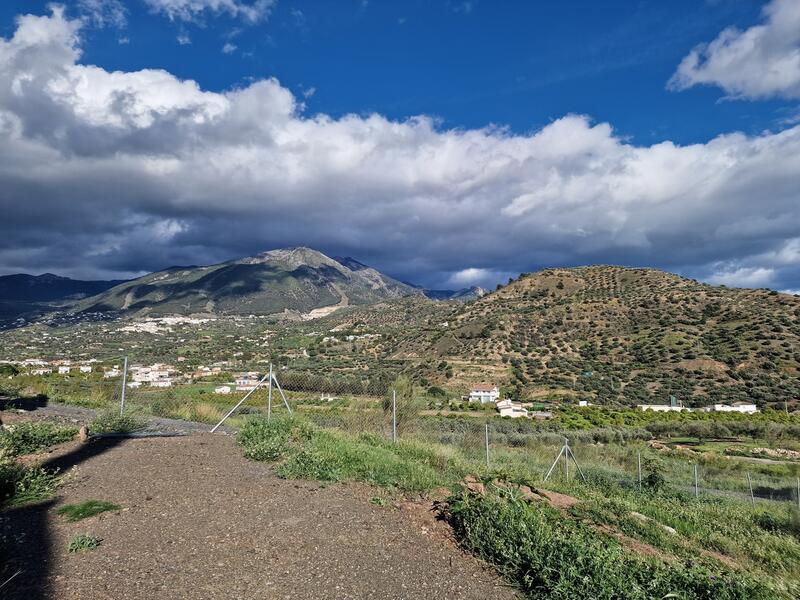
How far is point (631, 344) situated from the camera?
53062mm

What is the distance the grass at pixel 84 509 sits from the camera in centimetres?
602

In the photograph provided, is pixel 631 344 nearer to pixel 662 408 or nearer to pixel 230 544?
pixel 662 408

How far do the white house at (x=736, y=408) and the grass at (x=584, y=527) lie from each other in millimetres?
30498

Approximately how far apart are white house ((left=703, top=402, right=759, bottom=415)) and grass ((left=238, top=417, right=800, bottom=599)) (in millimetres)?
Answer: 30498

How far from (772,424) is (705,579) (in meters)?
36.4

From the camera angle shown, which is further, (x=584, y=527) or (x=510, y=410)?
(x=510, y=410)

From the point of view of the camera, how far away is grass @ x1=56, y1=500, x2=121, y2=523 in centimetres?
602

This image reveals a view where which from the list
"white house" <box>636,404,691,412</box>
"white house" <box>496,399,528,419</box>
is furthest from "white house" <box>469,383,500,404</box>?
"white house" <box>636,404,691,412</box>

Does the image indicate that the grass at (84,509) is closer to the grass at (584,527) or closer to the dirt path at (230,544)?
the dirt path at (230,544)

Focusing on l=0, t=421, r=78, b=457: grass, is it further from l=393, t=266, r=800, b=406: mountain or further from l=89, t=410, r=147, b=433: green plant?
l=393, t=266, r=800, b=406: mountain

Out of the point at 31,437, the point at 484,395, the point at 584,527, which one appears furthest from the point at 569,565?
the point at 484,395

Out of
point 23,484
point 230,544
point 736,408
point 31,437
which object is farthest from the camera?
point 736,408

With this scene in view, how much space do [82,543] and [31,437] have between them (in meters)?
5.57

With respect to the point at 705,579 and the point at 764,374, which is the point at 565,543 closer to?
the point at 705,579
